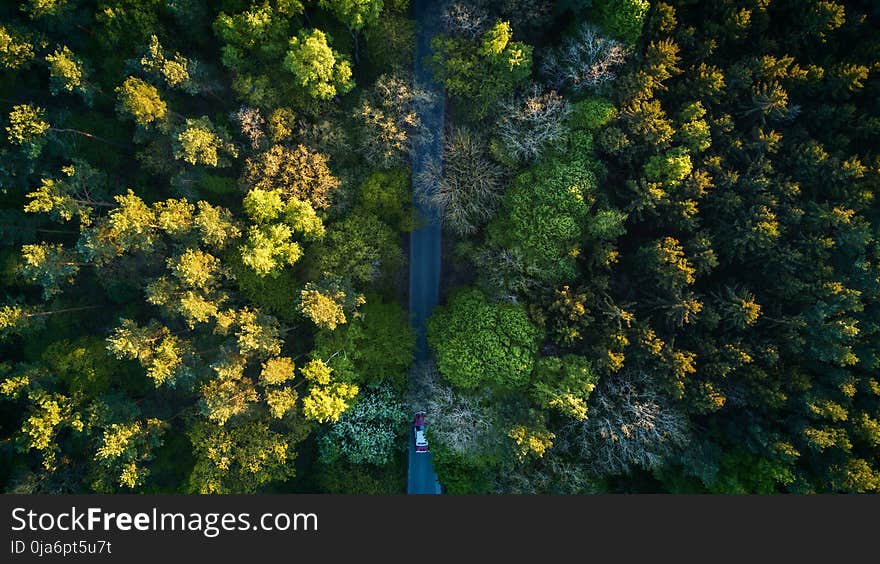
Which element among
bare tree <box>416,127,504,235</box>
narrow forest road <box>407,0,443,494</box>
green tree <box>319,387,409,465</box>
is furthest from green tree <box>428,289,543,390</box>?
bare tree <box>416,127,504,235</box>

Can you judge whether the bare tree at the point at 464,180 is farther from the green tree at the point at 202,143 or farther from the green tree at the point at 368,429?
the green tree at the point at 368,429

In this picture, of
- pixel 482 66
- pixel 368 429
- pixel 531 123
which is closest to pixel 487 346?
pixel 368 429

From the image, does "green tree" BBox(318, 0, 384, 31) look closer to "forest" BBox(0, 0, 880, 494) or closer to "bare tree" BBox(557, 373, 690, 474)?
"forest" BBox(0, 0, 880, 494)

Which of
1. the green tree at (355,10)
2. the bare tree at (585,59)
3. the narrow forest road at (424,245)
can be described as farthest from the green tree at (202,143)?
the bare tree at (585,59)

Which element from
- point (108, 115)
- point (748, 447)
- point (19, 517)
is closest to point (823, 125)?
point (748, 447)

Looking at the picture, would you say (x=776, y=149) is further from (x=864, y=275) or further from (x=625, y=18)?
(x=625, y=18)

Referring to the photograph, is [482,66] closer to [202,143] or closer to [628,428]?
[202,143]
